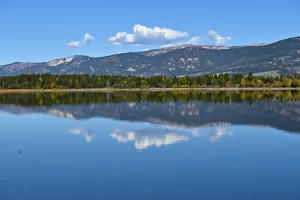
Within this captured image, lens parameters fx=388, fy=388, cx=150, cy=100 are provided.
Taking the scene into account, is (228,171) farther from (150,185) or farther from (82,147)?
(82,147)

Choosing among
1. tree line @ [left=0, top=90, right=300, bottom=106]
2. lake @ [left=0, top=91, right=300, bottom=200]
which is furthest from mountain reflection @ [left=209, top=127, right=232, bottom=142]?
tree line @ [left=0, top=90, right=300, bottom=106]

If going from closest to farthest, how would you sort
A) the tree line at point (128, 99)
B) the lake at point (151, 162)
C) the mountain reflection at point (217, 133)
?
the lake at point (151, 162) < the mountain reflection at point (217, 133) < the tree line at point (128, 99)

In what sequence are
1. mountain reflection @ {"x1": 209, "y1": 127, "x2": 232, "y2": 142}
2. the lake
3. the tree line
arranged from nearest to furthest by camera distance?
the lake < mountain reflection @ {"x1": 209, "y1": 127, "x2": 232, "y2": 142} < the tree line

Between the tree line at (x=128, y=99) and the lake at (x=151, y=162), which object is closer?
the lake at (x=151, y=162)

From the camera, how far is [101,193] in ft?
63.3

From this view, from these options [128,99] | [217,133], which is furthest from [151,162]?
[128,99]

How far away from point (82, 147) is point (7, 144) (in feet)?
24.4

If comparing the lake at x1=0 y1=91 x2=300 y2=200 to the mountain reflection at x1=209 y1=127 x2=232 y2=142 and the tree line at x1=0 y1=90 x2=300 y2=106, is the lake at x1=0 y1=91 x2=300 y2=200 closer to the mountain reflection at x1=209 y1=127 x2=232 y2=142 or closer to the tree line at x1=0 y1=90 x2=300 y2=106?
the mountain reflection at x1=209 y1=127 x2=232 y2=142

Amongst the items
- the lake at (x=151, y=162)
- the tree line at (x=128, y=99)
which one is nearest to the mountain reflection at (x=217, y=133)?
the lake at (x=151, y=162)

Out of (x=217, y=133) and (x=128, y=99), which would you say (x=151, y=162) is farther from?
(x=128, y=99)

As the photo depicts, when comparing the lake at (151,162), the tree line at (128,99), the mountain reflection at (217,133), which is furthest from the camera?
the tree line at (128,99)

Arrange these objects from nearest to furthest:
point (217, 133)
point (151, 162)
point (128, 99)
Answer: point (151, 162) < point (217, 133) < point (128, 99)

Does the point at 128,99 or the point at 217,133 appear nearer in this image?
the point at 217,133

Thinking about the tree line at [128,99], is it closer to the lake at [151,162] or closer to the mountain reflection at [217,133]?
the mountain reflection at [217,133]
